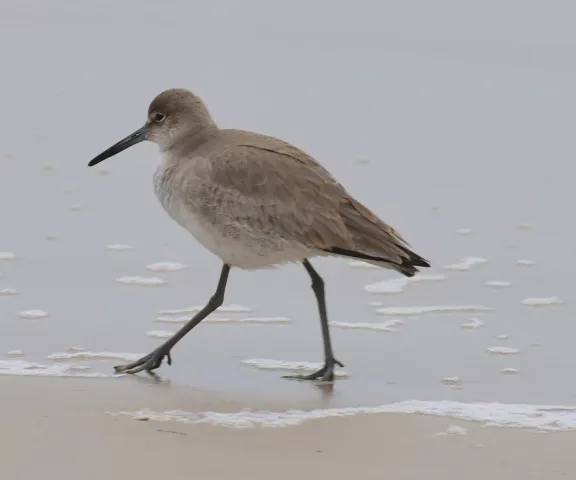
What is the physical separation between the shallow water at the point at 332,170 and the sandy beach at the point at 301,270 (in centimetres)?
2

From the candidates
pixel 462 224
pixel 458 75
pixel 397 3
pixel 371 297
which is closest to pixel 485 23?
pixel 397 3

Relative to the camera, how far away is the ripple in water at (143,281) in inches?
270

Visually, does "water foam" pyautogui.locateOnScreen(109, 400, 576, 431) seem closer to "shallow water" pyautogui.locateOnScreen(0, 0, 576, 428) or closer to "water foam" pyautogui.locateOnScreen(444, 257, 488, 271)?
"shallow water" pyautogui.locateOnScreen(0, 0, 576, 428)

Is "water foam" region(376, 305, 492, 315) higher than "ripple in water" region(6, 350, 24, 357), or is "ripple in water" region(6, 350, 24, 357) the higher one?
"water foam" region(376, 305, 492, 315)

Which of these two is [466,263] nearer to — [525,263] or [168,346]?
[525,263]

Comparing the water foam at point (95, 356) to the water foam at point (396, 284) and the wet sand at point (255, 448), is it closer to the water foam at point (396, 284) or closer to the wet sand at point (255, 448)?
the wet sand at point (255, 448)

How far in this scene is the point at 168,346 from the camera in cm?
576

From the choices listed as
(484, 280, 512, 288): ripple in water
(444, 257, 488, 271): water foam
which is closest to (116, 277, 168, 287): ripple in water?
(444, 257, 488, 271): water foam

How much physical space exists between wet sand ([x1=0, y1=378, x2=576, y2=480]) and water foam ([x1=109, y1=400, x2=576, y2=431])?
60 millimetres

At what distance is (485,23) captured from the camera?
13.3 metres

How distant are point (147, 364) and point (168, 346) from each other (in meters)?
0.13

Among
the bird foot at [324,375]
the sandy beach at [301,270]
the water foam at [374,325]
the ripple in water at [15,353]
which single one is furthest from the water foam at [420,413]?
the water foam at [374,325]

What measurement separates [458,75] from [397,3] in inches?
106

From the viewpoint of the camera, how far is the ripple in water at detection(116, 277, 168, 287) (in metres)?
6.85
